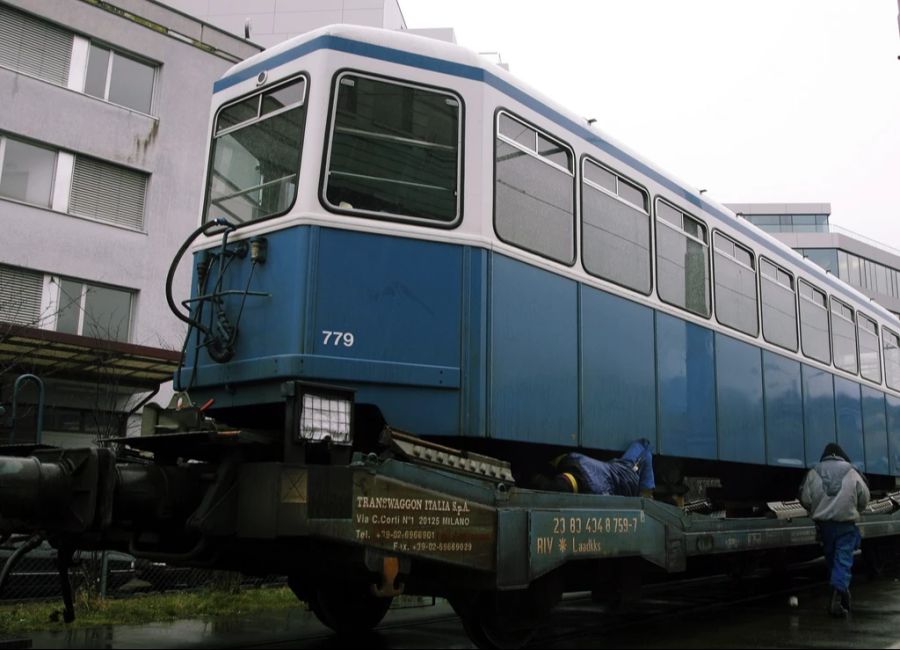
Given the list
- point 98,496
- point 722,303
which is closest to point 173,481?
point 98,496

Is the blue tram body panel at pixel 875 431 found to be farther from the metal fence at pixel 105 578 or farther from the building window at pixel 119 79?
the building window at pixel 119 79

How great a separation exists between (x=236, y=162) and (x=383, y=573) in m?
3.28

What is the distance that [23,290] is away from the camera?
17.9m

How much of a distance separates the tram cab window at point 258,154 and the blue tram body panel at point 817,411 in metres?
7.50

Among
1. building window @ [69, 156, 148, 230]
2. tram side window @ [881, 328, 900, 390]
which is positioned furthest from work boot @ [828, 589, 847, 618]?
building window @ [69, 156, 148, 230]

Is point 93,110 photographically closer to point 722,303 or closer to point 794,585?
point 722,303

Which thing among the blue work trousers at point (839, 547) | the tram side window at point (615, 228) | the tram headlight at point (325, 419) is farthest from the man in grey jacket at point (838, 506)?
the tram headlight at point (325, 419)

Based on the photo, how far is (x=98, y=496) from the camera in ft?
16.3

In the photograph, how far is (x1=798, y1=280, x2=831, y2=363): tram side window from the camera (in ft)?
37.2

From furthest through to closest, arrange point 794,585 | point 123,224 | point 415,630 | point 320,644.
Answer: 1. point 123,224
2. point 794,585
3. point 415,630
4. point 320,644

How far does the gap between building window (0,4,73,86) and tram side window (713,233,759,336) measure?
1522 cm

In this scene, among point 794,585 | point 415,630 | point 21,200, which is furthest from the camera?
point 21,200

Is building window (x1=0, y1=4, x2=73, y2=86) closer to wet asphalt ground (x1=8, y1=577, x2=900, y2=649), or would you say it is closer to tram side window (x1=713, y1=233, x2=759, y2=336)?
wet asphalt ground (x1=8, y1=577, x2=900, y2=649)

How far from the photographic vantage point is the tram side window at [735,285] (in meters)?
9.38
